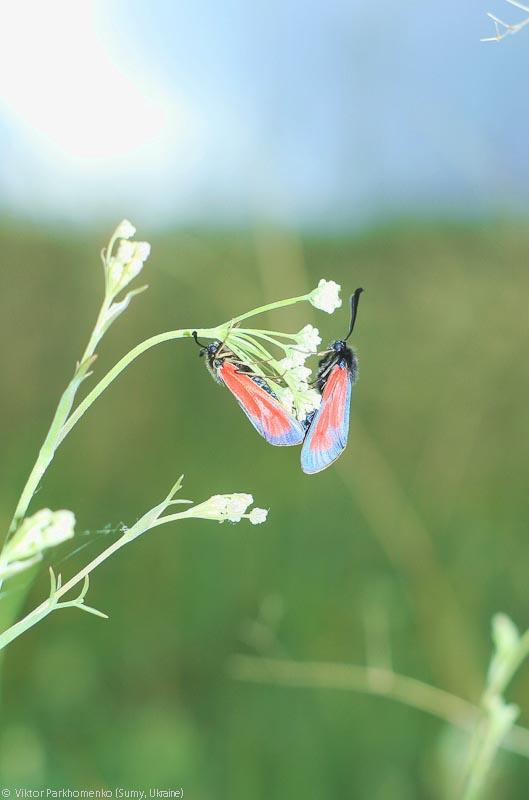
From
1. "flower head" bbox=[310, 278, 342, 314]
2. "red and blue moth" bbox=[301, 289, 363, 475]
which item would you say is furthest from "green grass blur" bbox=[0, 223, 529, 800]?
"flower head" bbox=[310, 278, 342, 314]

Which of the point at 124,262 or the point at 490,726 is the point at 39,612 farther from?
the point at 490,726

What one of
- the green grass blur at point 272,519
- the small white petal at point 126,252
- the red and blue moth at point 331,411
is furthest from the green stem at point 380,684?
the small white petal at point 126,252

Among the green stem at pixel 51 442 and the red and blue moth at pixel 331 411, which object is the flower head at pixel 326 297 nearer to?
the red and blue moth at pixel 331 411

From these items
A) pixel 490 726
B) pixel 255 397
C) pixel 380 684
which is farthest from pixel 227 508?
pixel 380 684

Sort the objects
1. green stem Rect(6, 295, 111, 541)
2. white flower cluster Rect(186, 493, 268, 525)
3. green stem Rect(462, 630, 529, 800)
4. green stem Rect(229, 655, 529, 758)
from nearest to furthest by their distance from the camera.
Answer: green stem Rect(6, 295, 111, 541) → white flower cluster Rect(186, 493, 268, 525) → green stem Rect(462, 630, 529, 800) → green stem Rect(229, 655, 529, 758)

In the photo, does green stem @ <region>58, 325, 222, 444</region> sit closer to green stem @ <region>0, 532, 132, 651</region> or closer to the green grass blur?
green stem @ <region>0, 532, 132, 651</region>
